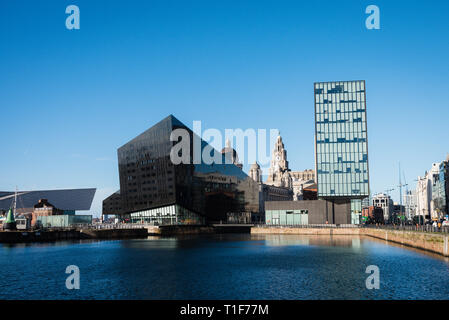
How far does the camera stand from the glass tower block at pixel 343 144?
123000 millimetres

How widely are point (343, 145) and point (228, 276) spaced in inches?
3424

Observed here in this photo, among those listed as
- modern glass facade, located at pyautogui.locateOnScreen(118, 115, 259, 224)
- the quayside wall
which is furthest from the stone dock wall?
the quayside wall

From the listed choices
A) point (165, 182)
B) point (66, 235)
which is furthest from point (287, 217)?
point (66, 235)

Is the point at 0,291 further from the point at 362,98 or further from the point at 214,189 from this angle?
the point at 214,189

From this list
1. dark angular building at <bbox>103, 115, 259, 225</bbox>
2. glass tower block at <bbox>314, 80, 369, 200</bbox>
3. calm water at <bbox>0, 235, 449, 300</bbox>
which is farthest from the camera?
dark angular building at <bbox>103, 115, 259, 225</bbox>

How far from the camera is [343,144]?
12369 cm

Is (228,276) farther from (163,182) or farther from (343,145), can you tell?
(163,182)

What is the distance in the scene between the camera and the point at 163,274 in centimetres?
4584

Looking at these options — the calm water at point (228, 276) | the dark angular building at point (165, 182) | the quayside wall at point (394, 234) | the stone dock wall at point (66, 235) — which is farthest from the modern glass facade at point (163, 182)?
the calm water at point (228, 276)

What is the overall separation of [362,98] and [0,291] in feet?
354

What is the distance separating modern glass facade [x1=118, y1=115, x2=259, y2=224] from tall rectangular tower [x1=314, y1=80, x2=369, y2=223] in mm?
42586

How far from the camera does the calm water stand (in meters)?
35.3

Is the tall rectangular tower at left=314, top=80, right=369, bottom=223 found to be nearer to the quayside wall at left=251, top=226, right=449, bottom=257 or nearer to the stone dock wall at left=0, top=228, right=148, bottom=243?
the quayside wall at left=251, top=226, right=449, bottom=257

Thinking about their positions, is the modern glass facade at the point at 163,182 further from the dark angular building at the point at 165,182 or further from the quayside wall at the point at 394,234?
the quayside wall at the point at 394,234
